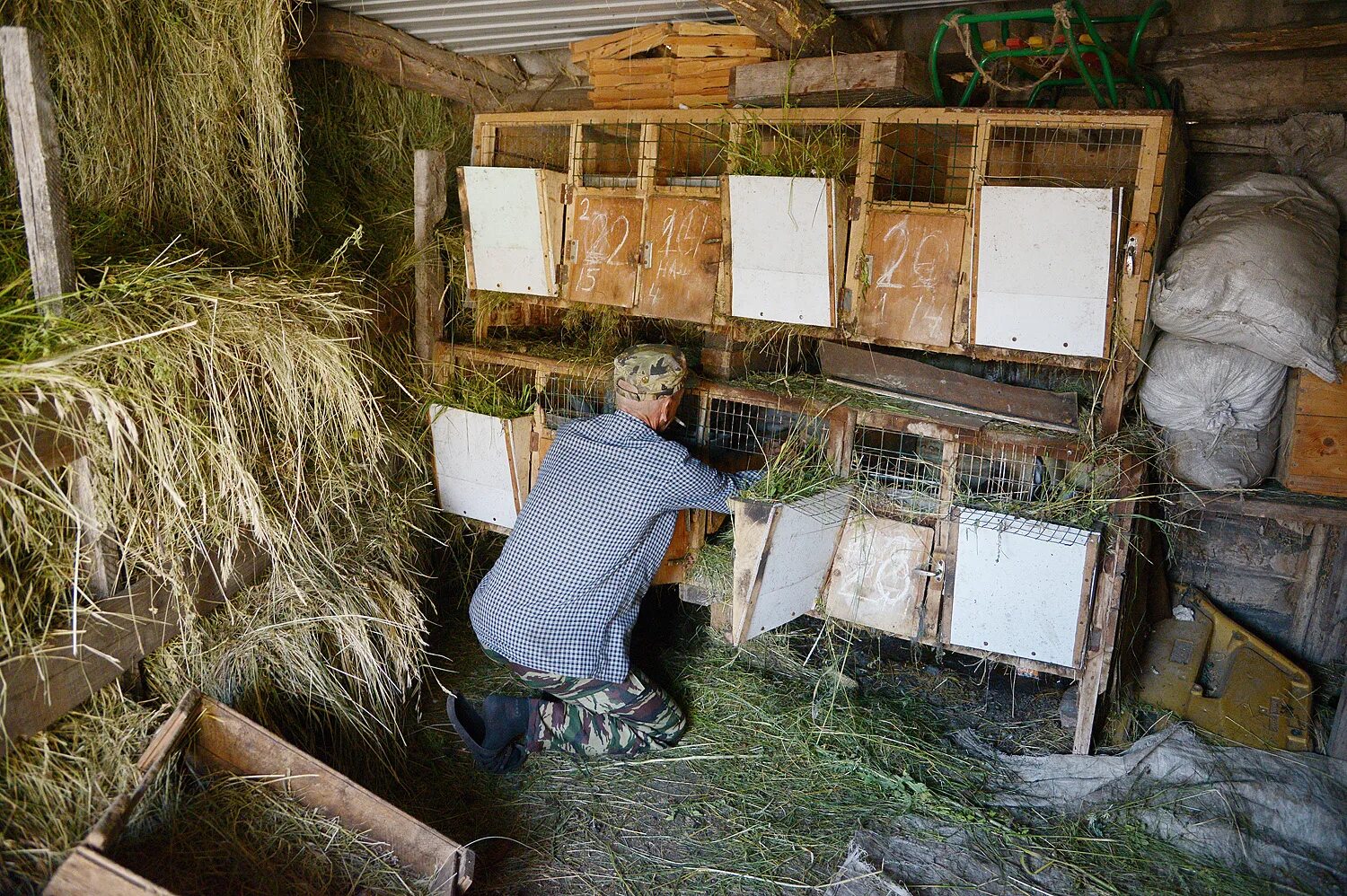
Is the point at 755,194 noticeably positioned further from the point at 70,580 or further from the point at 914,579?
the point at 70,580

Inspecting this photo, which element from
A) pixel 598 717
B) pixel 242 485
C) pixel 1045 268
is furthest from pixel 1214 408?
pixel 242 485

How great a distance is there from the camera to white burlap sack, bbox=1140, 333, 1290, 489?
145 inches

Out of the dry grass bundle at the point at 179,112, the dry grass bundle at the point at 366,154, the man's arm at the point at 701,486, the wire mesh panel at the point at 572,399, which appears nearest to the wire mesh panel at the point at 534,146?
the dry grass bundle at the point at 366,154

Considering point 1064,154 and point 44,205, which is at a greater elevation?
point 1064,154

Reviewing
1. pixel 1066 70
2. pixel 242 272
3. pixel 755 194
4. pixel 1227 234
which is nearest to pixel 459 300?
pixel 242 272

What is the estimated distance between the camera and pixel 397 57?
513cm

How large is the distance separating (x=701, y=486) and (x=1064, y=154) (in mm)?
2088

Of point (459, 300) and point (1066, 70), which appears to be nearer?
point (1066, 70)

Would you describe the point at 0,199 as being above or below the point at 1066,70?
below

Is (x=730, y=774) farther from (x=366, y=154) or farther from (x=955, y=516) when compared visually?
(x=366, y=154)

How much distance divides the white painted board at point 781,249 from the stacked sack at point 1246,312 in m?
1.27

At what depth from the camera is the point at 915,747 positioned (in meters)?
4.21

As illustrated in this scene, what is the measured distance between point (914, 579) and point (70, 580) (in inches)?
119

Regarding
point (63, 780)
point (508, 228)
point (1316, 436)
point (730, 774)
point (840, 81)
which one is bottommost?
point (730, 774)
